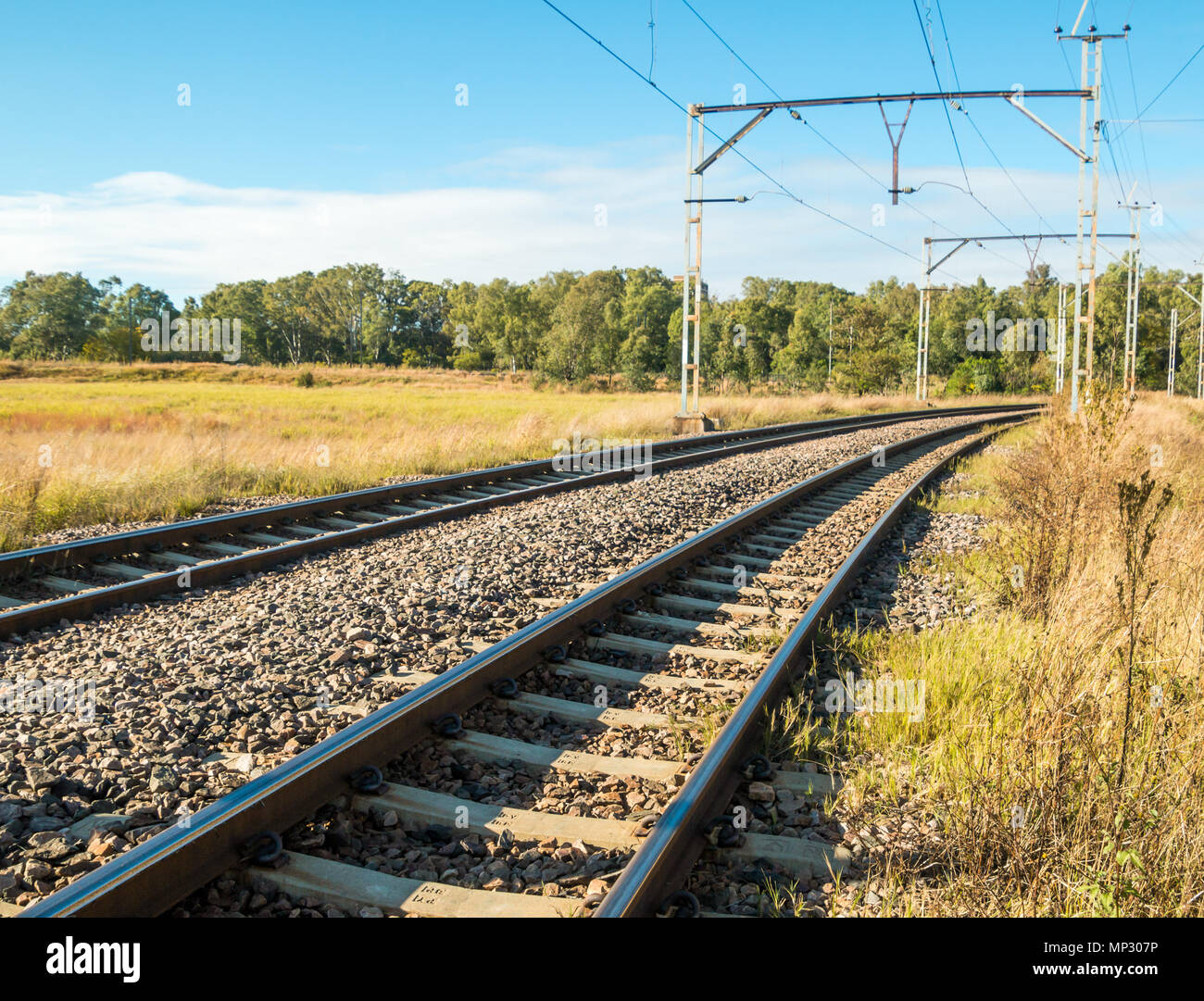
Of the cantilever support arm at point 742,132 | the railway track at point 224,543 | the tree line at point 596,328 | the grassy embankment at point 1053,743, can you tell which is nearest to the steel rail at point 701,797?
the grassy embankment at point 1053,743

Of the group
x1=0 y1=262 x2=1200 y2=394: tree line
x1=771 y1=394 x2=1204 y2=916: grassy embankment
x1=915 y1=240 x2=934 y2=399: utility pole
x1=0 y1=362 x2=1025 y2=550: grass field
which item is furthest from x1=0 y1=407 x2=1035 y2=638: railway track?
x1=0 y1=262 x2=1200 y2=394: tree line

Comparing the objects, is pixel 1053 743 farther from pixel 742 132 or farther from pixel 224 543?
pixel 742 132

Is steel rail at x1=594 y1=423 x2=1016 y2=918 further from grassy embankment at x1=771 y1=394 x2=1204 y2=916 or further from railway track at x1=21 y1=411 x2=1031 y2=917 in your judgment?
grassy embankment at x1=771 y1=394 x2=1204 y2=916

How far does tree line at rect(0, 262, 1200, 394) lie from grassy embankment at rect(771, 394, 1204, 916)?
47087 mm

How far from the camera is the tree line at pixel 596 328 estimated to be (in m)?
70.4

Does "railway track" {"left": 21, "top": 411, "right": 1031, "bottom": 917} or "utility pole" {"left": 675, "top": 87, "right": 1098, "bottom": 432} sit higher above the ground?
"utility pole" {"left": 675, "top": 87, "right": 1098, "bottom": 432}

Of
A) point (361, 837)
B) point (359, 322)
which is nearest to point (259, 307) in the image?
point (359, 322)

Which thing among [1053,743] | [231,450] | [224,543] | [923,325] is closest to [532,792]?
A: [1053,743]

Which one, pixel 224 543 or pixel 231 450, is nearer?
pixel 224 543

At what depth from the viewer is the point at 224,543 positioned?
8.56 meters

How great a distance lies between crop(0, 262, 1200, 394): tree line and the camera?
70375 mm

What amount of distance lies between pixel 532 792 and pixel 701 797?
769mm
